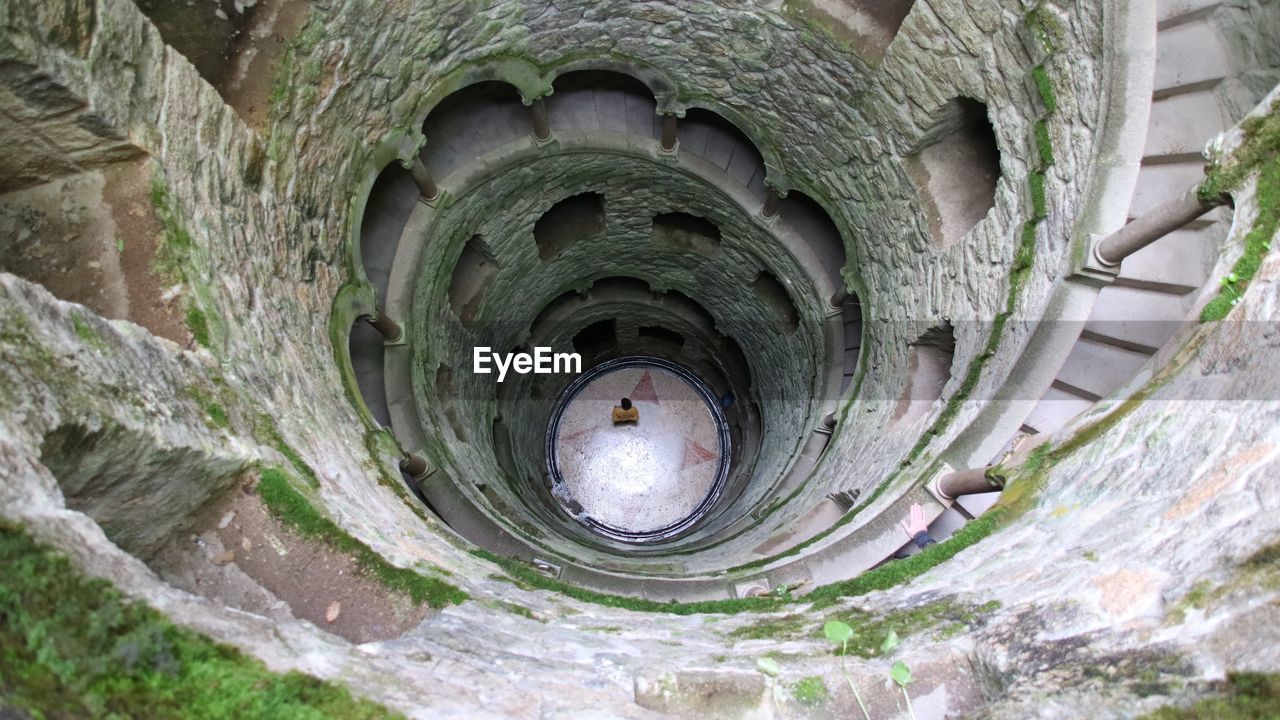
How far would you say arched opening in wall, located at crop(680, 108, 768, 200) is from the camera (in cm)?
1039

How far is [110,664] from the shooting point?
236cm

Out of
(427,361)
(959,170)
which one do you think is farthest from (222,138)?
(959,170)

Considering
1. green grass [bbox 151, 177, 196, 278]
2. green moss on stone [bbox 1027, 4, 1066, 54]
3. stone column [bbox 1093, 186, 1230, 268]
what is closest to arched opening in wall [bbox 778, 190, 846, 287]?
green moss on stone [bbox 1027, 4, 1066, 54]

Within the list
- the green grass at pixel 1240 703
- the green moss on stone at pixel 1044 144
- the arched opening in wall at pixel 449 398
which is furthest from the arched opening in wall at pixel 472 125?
the green grass at pixel 1240 703

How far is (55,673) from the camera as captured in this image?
2.27 m

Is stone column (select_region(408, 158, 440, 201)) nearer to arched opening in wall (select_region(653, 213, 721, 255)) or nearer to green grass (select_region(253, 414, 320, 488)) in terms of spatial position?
arched opening in wall (select_region(653, 213, 721, 255))

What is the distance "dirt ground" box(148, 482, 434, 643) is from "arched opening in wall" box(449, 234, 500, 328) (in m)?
6.63

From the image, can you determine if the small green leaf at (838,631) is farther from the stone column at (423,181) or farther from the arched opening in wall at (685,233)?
the arched opening in wall at (685,233)

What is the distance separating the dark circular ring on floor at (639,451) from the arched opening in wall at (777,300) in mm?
4074

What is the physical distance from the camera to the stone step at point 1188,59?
19.8 feet

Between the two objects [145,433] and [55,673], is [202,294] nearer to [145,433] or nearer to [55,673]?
[145,433]

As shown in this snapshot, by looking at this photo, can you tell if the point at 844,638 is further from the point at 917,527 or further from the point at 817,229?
the point at 817,229

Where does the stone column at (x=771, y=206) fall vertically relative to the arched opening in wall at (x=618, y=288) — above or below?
below

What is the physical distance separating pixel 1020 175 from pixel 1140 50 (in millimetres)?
1508
